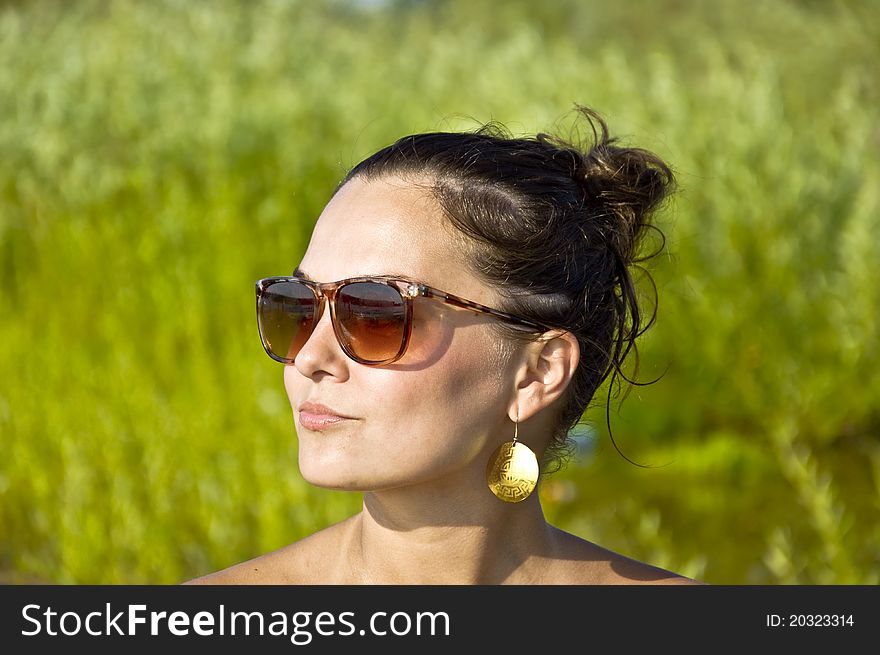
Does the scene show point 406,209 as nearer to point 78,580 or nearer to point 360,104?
point 78,580

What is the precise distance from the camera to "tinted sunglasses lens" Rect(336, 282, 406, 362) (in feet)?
6.25

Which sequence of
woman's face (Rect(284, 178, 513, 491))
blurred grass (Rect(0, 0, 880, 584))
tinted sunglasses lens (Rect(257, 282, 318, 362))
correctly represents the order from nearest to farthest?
woman's face (Rect(284, 178, 513, 491)) → tinted sunglasses lens (Rect(257, 282, 318, 362)) → blurred grass (Rect(0, 0, 880, 584))

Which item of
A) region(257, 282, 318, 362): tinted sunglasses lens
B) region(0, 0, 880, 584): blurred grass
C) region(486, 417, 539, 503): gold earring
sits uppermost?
region(0, 0, 880, 584): blurred grass

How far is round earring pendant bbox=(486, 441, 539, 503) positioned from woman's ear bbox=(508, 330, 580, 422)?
0.19ft

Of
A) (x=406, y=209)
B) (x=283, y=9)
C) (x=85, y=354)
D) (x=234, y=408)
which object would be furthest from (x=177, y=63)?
(x=406, y=209)

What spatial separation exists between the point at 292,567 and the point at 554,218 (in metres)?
0.79

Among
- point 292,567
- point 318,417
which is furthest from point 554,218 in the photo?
point 292,567

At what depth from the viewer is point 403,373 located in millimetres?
1909

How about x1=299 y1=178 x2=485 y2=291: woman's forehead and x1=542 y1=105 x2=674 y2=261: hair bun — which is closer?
x1=299 y1=178 x2=485 y2=291: woman's forehead

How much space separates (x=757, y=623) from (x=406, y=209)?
3.52 feet

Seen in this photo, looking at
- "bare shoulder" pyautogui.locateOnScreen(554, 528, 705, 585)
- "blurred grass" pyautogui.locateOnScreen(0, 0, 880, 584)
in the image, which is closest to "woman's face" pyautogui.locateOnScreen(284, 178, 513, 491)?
"bare shoulder" pyautogui.locateOnScreen(554, 528, 705, 585)

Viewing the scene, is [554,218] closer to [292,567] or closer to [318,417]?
[318,417]

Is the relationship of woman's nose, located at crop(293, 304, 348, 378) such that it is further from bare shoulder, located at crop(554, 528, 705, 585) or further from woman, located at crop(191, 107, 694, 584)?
bare shoulder, located at crop(554, 528, 705, 585)

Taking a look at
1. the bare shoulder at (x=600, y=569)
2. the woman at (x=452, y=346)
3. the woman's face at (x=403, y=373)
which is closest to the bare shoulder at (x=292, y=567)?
the woman at (x=452, y=346)
